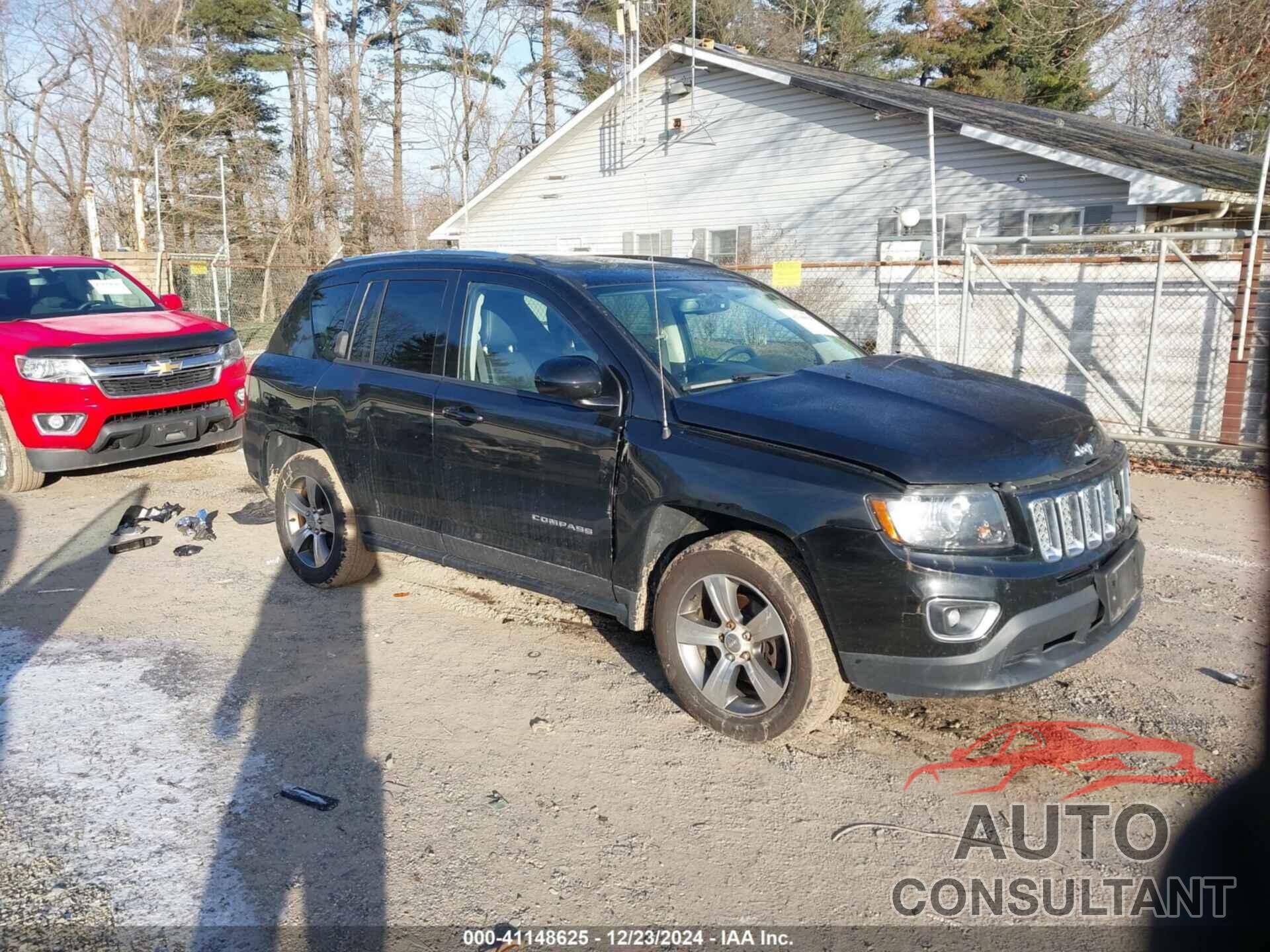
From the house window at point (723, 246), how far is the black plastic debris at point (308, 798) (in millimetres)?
16784

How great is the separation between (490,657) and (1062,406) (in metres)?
2.83

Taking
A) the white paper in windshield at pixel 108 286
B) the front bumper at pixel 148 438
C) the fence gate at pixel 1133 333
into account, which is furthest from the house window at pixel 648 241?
the front bumper at pixel 148 438

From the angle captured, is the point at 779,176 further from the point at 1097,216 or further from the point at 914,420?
the point at 914,420

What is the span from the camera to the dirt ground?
282cm

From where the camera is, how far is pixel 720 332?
436 cm

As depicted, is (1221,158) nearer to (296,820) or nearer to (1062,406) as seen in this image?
(1062,406)

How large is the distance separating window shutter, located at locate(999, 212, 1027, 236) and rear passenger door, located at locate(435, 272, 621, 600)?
13.1m

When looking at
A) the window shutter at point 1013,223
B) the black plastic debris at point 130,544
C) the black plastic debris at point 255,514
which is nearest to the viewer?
the black plastic debris at point 130,544

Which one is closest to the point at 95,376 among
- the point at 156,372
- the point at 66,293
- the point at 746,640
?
the point at 156,372

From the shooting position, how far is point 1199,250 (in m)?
14.1

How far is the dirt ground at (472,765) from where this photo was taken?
282 centimetres

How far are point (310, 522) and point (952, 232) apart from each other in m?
13.9

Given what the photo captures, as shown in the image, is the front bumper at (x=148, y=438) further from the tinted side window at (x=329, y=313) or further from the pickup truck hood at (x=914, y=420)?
the pickup truck hood at (x=914, y=420)

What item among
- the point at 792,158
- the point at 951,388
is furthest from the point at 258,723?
the point at 792,158
